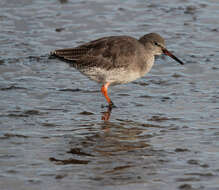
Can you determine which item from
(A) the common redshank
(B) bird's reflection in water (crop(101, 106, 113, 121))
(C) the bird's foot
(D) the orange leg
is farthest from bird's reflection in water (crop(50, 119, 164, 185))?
(A) the common redshank

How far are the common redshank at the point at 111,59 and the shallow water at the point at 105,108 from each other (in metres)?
0.47

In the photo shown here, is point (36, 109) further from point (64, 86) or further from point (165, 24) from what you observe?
point (165, 24)

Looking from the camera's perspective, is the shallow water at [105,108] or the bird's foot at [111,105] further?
the bird's foot at [111,105]

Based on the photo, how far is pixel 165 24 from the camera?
12.8 metres

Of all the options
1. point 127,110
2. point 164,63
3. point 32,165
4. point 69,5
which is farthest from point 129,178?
point 69,5

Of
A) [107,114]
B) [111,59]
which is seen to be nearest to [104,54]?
[111,59]

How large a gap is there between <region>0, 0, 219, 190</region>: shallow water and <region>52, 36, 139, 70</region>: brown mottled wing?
2.17 ft

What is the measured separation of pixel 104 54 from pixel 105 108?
0.90 meters

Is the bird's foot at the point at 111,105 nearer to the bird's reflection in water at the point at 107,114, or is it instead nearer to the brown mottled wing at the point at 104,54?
the bird's reflection in water at the point at 107,114

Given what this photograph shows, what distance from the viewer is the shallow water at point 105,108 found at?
19.9 ft

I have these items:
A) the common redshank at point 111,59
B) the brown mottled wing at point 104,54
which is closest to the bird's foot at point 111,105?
the common redshank at point 111,59

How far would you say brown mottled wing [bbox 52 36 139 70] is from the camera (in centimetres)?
874

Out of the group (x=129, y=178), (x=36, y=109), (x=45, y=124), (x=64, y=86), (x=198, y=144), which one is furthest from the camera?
(x=64, y=86)

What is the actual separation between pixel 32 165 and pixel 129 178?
3.85ft
